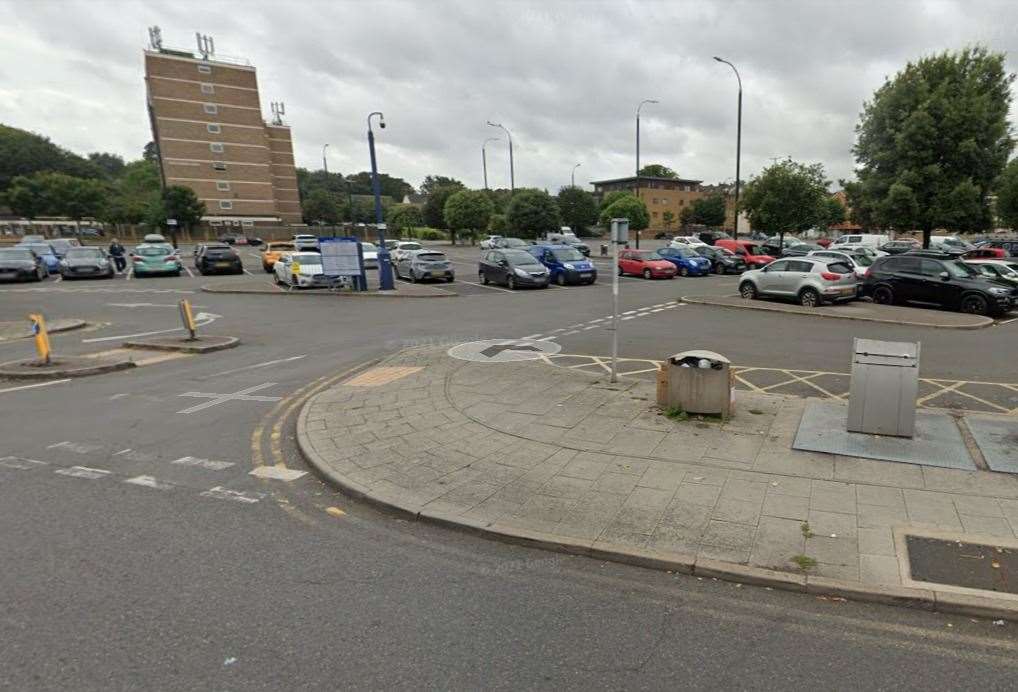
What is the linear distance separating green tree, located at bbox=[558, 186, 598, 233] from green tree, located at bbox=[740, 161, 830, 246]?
41622 millimetres

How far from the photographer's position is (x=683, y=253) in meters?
28.6

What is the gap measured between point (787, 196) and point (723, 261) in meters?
4.97

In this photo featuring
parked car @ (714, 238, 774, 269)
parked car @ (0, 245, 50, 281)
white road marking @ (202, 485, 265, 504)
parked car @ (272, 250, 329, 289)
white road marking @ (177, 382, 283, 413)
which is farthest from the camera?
parked car @ (714, 238, 774, 269)

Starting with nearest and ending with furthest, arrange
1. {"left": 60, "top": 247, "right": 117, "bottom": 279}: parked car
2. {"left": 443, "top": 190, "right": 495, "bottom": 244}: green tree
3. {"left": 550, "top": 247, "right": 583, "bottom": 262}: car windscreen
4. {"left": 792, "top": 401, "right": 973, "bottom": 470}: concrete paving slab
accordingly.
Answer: {"left": 792, "top": 401, "right": 973, "bottom": 470}: concrete paving slab
{"left": 550, "top": 247, "right": 583, "bottom": 262}: car windscreen
{"left": 60, "top": 247, "right": 117, "bottom": 279}: parked car
{"left": 443, "top": 190, "right": 495, "bottom": 244}: green tree

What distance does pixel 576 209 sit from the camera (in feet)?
234

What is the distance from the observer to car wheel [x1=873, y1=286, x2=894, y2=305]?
54.4 ft

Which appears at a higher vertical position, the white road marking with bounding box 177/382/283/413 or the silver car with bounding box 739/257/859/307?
the silver car with bounding box 739/257/859/307

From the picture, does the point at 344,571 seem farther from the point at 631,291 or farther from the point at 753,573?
the point at 631,291

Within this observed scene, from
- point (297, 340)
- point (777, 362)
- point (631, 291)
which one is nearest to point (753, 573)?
point (777, 362)

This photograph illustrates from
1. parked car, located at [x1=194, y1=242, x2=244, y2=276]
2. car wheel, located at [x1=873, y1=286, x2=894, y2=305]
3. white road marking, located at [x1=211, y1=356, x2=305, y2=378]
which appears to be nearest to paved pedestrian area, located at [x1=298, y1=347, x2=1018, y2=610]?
white road marking, located at [x1=211, y1=356, x2=305, y2=378]

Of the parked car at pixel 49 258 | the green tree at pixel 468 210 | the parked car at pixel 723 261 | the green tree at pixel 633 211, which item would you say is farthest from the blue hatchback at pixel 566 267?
the green tree at pixel 468 210

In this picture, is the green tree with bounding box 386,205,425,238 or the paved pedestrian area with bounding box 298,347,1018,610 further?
the green tree with bounding box 386,205,425,238

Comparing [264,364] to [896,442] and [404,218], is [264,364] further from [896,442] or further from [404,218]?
[404,218]

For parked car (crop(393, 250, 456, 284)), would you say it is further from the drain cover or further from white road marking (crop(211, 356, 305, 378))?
the drain cover
